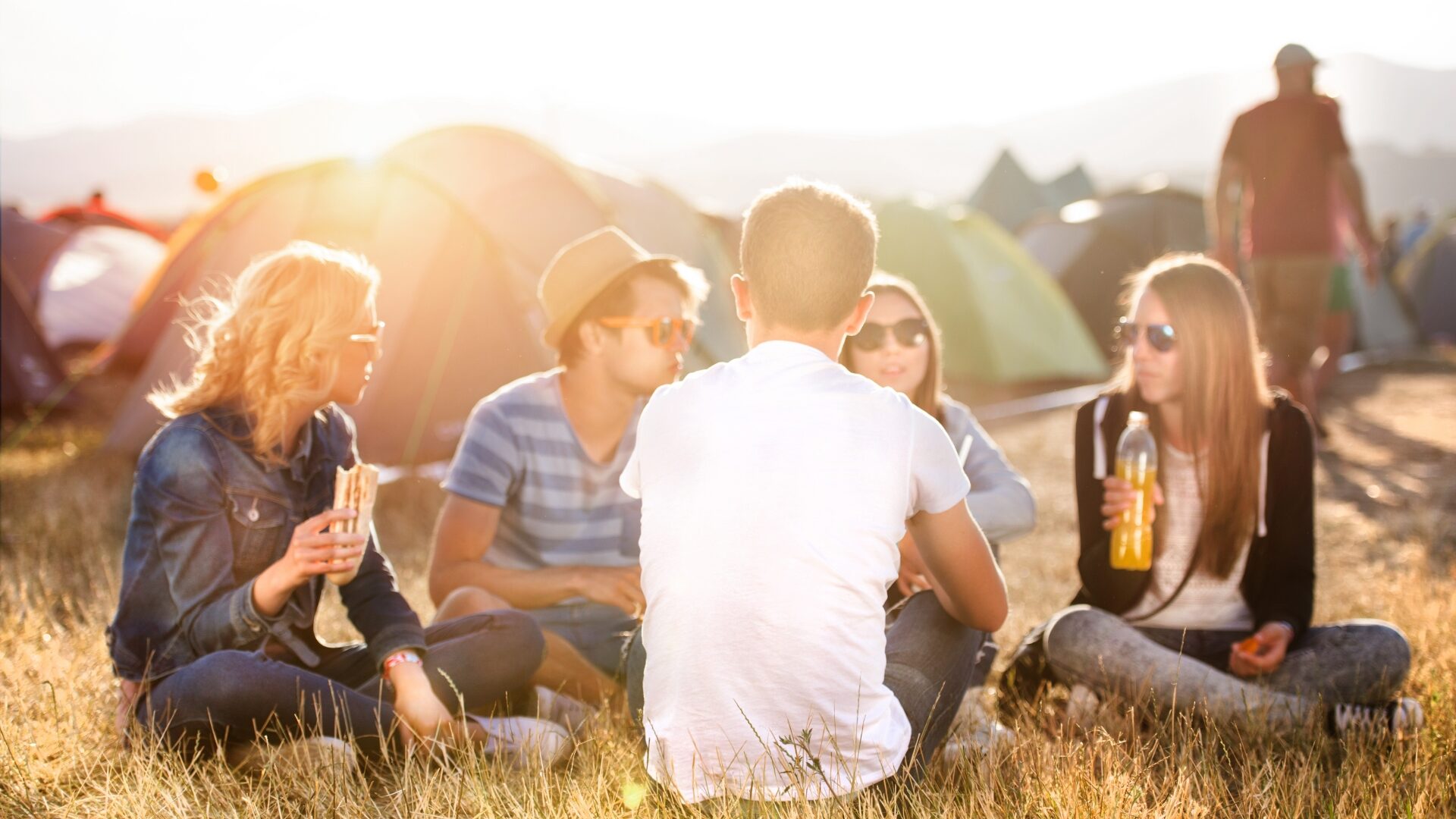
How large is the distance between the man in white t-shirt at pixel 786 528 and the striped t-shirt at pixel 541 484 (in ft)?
4.11

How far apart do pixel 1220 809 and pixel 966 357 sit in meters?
8.45

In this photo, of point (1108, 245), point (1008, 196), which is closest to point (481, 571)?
point (1108, 245)

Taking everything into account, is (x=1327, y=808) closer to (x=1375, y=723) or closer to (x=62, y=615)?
(x=1375, y=723)

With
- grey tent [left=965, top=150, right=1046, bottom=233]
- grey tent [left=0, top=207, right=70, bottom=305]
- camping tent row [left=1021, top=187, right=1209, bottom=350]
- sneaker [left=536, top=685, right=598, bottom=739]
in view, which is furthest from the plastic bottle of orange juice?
grey tent [left=965, top=150, right=1046, bottom=233]

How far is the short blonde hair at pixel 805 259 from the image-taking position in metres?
2.04

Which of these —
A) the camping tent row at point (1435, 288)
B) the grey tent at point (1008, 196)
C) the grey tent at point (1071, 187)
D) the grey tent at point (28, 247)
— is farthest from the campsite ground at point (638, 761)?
the grey tent at point (1071, 187)

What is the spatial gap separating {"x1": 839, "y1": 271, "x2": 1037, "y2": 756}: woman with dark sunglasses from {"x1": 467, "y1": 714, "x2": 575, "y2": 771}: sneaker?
105 centimetres

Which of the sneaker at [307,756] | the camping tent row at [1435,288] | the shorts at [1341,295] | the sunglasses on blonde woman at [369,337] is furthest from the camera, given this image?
the camping tent row at [1435,288]

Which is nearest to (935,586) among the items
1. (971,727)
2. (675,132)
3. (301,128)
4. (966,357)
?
(971,727)

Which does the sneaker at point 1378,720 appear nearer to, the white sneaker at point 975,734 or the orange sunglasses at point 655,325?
the white sneaker at point 975,734

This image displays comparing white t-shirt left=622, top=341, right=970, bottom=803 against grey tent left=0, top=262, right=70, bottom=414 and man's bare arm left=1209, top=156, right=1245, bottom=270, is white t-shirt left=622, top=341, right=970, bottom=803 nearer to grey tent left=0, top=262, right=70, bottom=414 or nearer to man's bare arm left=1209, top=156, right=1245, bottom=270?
man's bare arm left=1209, top=156, right=1245, bottom=270

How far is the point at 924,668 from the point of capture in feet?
7.86

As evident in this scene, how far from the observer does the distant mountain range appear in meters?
95.6

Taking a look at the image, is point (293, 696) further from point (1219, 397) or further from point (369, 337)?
point (1219, 397)
